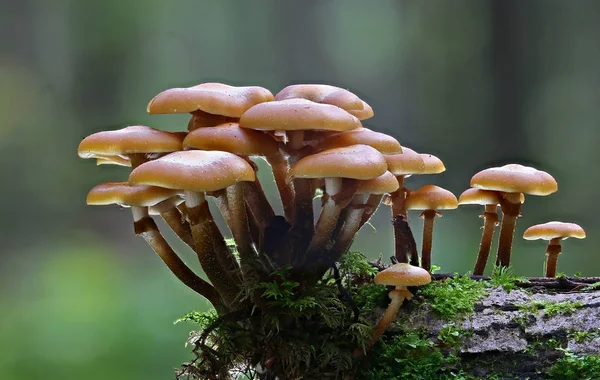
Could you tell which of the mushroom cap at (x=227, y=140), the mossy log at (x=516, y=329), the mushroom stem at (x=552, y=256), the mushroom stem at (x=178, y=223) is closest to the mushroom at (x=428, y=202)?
the mossy log at (x=516, y=329)

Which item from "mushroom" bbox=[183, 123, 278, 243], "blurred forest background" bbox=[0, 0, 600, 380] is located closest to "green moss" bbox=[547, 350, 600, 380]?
"mushroom" bbox=[183, 123, 278, 243]

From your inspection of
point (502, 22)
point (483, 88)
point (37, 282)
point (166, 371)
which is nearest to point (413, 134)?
point (483, 88)

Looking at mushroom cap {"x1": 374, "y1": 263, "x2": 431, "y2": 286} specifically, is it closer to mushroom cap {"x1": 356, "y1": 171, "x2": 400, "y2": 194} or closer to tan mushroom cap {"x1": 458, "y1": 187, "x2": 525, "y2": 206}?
mushroom cap {"x1": 356, "y1": 171, "x2": 400, "y2": 194}

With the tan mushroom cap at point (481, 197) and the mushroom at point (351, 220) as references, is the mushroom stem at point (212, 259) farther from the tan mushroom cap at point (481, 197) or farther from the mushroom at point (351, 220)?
the tan mushroom cap at point (481, 197)

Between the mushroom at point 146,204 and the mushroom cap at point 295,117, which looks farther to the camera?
the mushroom at point 146,204

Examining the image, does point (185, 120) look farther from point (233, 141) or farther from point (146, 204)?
point (233, 141)

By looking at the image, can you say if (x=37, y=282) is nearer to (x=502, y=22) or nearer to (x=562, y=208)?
(x=562, y=208)

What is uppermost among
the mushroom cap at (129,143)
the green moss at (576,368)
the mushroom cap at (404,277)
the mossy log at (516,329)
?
the mushroom cap at (129,143)
